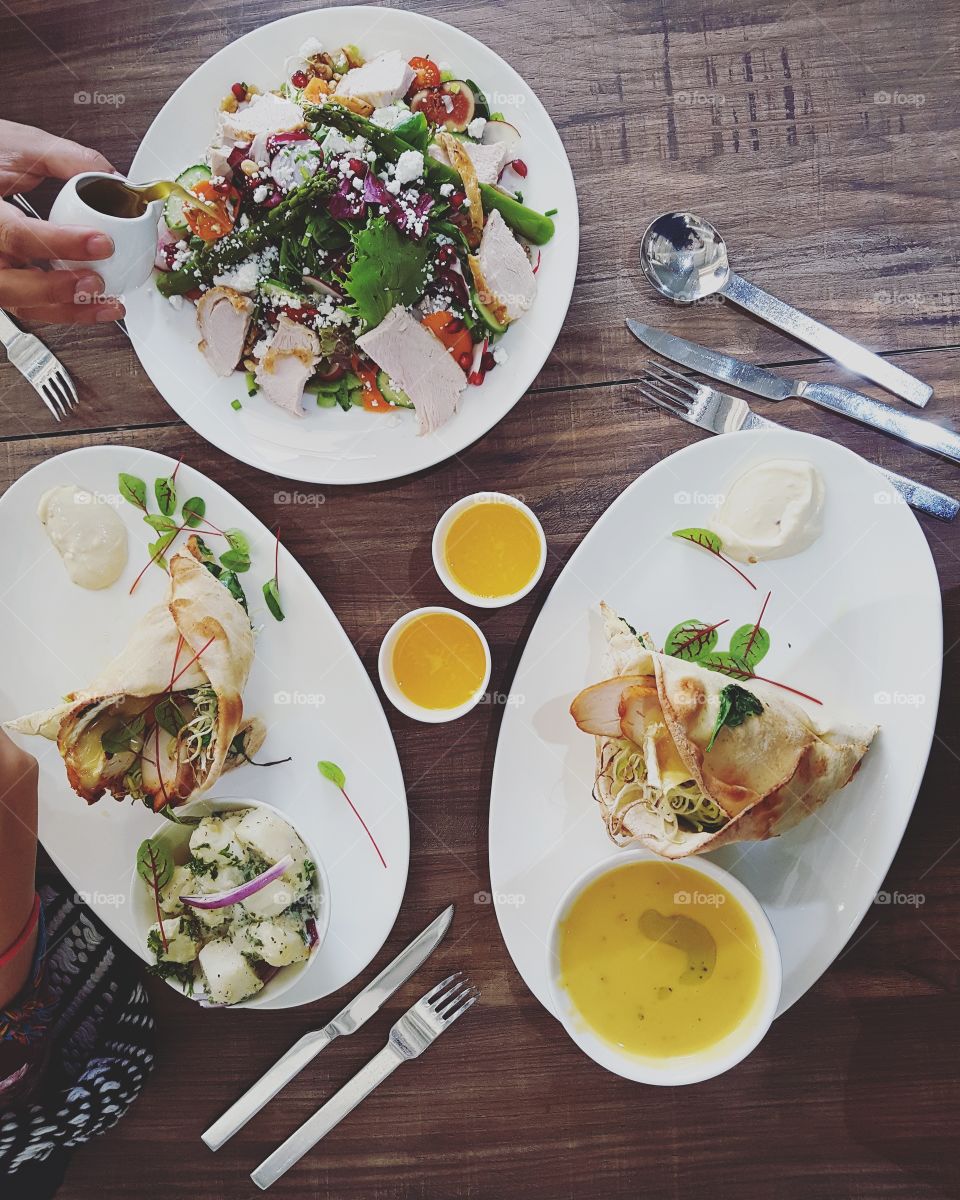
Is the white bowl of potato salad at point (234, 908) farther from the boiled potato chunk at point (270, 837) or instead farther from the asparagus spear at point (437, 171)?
the asparagus spear at point (437, 171)

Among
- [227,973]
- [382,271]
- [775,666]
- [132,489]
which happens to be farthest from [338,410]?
[227,973]

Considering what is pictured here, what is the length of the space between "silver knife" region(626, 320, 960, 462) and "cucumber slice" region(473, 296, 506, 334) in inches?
16.6

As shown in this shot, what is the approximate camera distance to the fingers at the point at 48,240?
2.07 m

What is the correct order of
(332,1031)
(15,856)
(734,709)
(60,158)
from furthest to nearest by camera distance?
(332,1031)
(60,158)
(15,856)
(734,709)

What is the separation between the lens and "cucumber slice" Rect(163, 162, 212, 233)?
7.98 feet

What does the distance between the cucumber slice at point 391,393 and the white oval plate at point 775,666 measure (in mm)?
621

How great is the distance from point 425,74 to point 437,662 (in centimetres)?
160

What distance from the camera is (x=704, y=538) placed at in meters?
2.46

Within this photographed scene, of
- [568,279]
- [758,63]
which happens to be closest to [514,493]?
[568,279]

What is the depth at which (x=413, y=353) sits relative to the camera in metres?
2.42

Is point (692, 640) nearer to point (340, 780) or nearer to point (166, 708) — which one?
point (340, 780)

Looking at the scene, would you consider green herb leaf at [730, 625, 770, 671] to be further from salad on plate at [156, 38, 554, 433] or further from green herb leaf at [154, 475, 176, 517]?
green herb leaf at [154, 475, 176, 517]

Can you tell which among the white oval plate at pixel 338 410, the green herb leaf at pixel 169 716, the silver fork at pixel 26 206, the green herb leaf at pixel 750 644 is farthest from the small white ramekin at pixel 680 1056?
the silver fork at pixel 26 206

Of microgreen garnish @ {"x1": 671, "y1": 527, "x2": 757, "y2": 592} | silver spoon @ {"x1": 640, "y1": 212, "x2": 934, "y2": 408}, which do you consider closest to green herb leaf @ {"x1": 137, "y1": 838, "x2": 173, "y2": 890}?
microgreen garnish @ {"x1": 671, "y1": 527, "x2": 757, "y2": 592}
